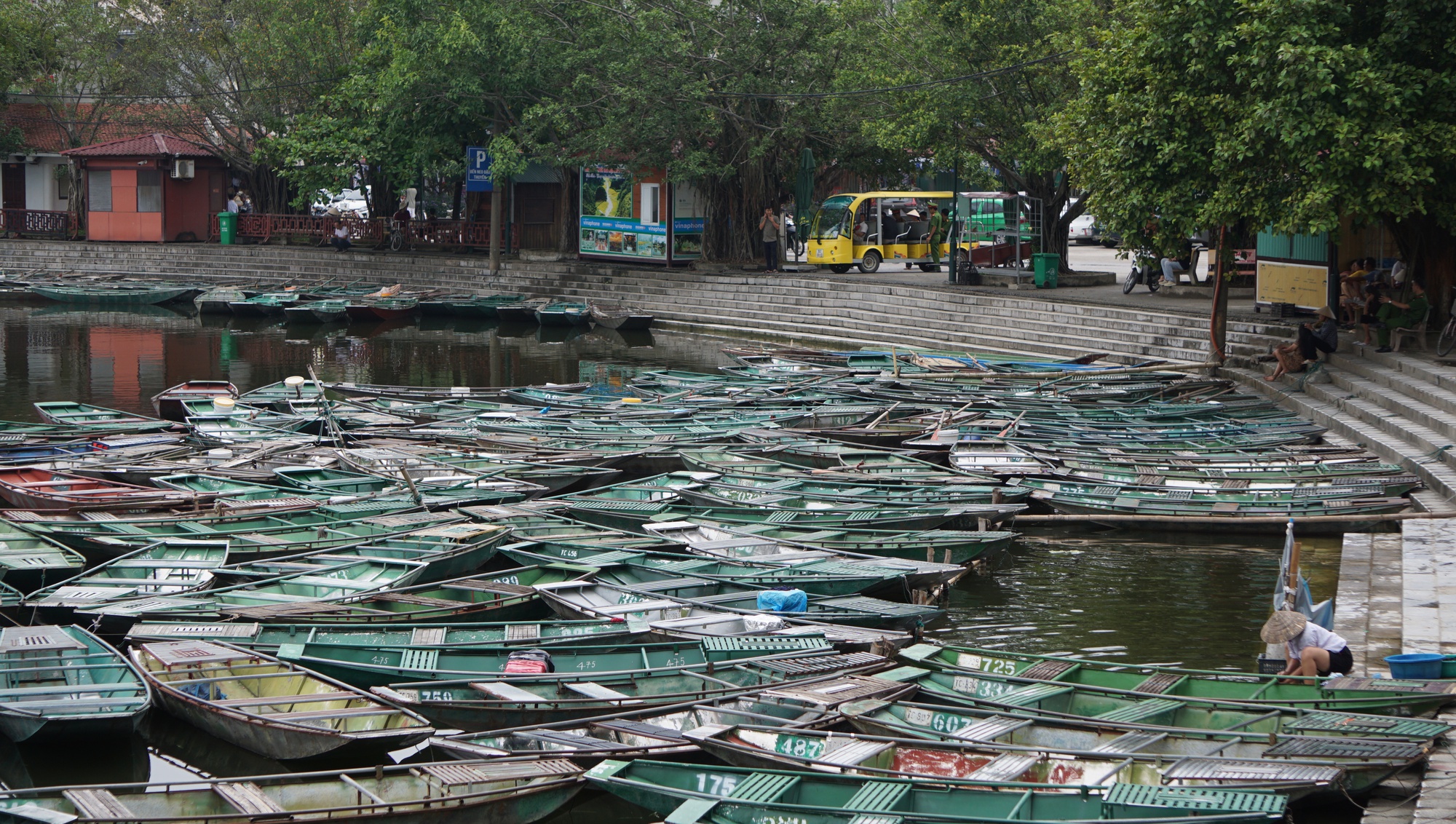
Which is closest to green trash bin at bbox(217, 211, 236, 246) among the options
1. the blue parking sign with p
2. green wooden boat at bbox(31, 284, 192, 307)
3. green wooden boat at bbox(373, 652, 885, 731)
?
green wooden boat at bbox(31, 284, 192, 307)

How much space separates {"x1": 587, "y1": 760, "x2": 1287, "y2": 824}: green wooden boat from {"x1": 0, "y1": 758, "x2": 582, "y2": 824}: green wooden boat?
39 cm

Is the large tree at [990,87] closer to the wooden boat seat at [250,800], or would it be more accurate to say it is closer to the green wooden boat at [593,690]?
the green wooden boat at [593,690]

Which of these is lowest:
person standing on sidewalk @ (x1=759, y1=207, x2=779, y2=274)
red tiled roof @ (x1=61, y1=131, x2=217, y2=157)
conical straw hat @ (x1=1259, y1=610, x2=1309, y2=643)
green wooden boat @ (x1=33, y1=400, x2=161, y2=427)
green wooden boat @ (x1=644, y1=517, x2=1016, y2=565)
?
green wooden boat @ (x1=644, y1=517, x2=1016, y2=565)

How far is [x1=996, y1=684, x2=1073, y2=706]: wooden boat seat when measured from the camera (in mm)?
8595

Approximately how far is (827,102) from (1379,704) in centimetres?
2459

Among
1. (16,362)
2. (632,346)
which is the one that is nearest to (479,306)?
(632,346)

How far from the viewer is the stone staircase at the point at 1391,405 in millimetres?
13664

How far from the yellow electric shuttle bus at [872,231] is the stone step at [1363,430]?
575 inches

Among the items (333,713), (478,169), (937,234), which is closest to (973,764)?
(333,713)

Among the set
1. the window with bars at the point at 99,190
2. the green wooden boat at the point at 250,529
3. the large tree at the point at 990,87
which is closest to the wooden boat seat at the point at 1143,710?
the green wooden boat at the point at 250,529

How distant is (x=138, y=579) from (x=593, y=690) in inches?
188

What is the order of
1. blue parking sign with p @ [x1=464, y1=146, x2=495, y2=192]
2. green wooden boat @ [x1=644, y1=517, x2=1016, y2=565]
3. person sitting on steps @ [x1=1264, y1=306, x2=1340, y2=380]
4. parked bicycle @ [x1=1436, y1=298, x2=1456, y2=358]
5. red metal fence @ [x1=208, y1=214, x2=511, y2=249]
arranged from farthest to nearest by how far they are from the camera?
1. red metal fence @ [x1=208, y1=214, x2=511, y2=249]
2. blue parking sign with p @ [x1=464, y1=146, x2=495, y2=192]
3. person sitting on steps @ [x1=1264, y1=306, x2=1340, y2=380]
4. parked bicycle @ [x1=1436, y1=298, x2=1456, y2=358]
5. green wooden boat @ [x1=644, y1=517, x2=1016, y2=565]

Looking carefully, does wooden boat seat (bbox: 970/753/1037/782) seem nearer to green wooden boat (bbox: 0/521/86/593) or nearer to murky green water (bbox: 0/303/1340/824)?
murky green water (bbox: 0/303/1340/824)

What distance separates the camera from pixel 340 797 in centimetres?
761
